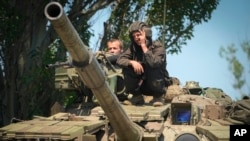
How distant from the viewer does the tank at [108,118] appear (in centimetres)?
554

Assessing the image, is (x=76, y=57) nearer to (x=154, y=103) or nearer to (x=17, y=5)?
(x=154, y=103)

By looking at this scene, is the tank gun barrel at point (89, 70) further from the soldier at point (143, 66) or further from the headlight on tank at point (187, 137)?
the soldier at point (143, 66)

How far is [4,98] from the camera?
16.2 meters

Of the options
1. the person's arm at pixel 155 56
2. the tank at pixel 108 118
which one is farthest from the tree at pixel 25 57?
the person's arm at pixel 155 56

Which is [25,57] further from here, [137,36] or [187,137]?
[187,137]

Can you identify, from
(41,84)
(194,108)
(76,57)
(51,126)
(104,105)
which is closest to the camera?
(76,57)

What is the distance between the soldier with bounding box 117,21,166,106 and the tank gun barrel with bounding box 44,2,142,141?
1.47 metres

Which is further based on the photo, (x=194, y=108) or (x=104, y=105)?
(x=194, y=108)

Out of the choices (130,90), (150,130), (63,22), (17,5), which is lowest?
(150,130)

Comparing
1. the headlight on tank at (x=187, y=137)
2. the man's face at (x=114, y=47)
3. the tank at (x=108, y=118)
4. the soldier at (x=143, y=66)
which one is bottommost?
the headlight on tank at (x=187, y=137)

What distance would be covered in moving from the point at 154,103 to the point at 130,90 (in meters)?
0.53

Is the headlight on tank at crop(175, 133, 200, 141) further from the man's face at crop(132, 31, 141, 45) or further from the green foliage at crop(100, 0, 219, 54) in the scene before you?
the green foliage at crop(100, 0, 219, 54)

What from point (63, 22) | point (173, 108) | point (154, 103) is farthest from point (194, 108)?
point (63, 22)

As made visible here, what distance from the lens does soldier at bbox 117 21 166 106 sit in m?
8.11
